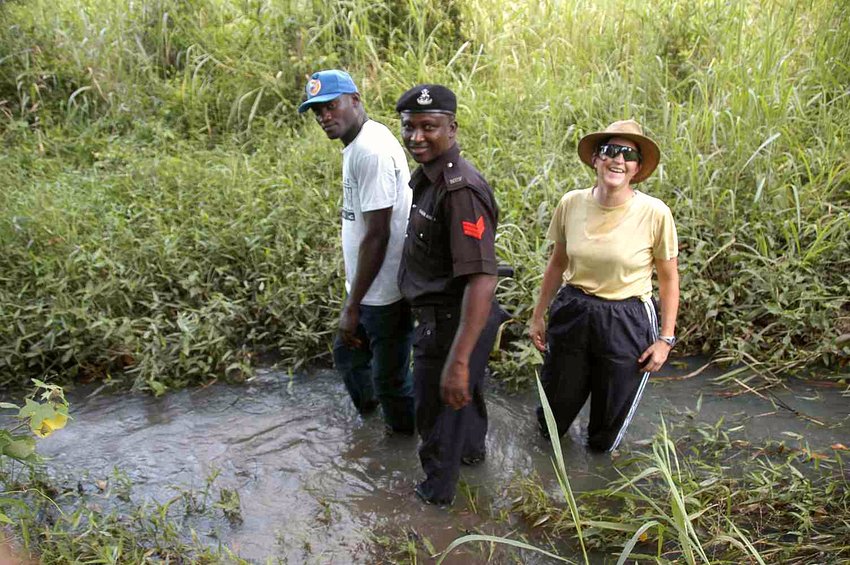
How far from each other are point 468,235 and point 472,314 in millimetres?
275

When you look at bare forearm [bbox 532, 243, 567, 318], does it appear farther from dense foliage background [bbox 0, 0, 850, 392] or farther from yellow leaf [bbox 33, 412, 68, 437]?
yellow leaf [bbox 33, 412, 68, 437]

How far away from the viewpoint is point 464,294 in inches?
98.3

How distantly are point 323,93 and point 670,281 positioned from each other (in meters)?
1.58

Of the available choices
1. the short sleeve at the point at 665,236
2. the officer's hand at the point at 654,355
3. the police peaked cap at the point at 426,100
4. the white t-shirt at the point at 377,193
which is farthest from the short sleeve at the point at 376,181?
the officer's hand at the point at 654,355

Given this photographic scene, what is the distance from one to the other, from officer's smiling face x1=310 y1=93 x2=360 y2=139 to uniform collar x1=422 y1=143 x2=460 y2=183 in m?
0.52

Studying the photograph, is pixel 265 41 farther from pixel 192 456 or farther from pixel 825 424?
pixel 825 424

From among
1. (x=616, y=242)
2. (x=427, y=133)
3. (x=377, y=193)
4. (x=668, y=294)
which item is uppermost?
(x=427, y=133)

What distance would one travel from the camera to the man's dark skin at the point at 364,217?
2.85 m

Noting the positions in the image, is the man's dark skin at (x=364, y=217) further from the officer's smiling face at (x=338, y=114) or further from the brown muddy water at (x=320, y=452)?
the brown muddy water at (x=320, y=452)

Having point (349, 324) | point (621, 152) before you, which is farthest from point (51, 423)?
point (621, 152)

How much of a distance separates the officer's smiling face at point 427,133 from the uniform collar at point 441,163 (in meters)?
0.01

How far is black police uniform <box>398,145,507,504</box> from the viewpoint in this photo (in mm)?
2441

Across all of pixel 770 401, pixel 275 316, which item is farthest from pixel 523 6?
pixel 770 401

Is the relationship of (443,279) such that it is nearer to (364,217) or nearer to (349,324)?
(364,217)
